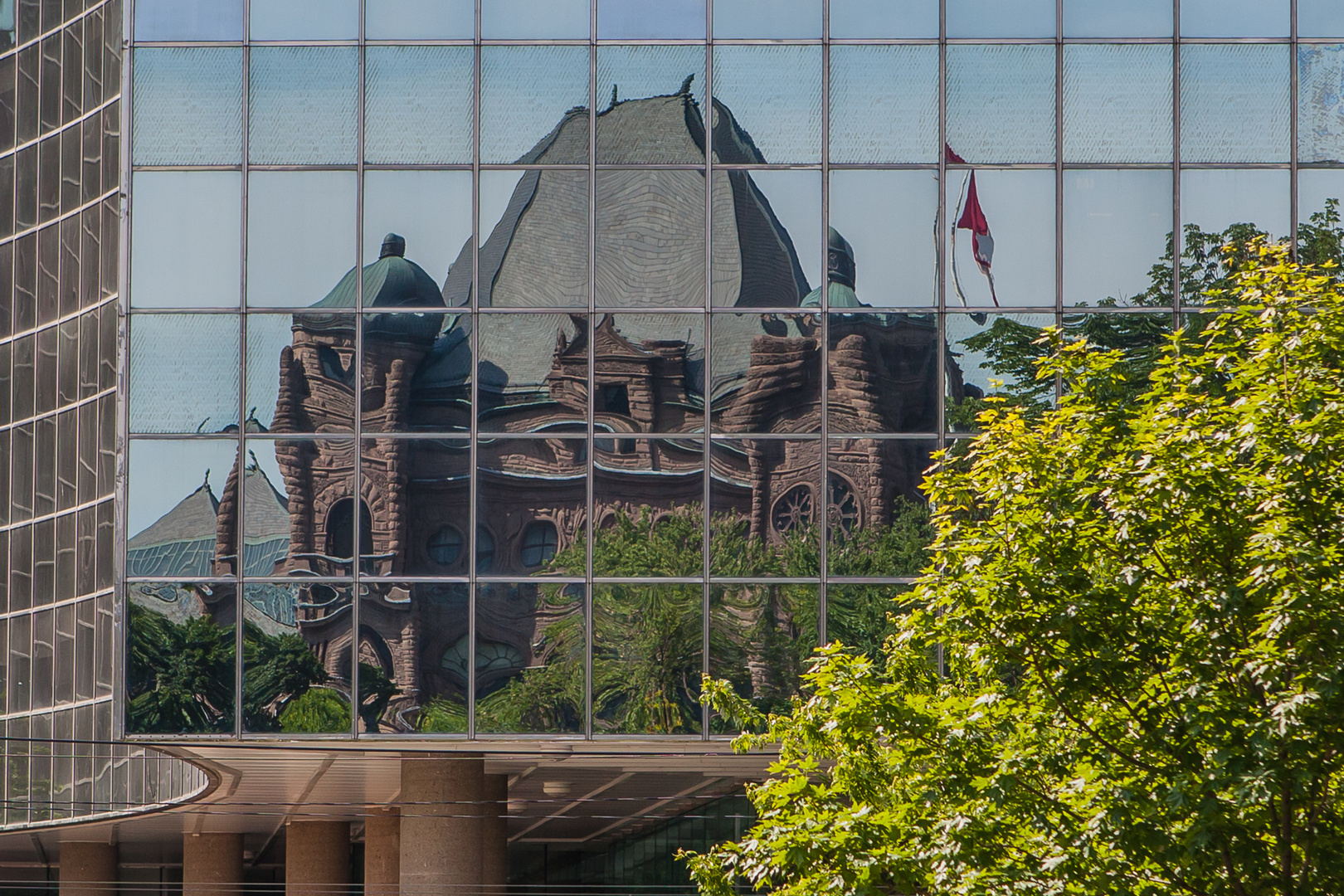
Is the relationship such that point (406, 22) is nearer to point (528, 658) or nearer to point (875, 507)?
point (528, 658)

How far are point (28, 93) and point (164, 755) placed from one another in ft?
41.8

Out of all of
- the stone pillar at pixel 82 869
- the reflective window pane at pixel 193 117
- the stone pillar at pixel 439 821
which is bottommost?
the stone pillar at pixel 82 869

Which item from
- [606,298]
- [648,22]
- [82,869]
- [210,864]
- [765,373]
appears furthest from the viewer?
[82,869]

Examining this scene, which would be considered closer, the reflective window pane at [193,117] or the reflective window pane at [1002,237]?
the reflective window pane at [1002,237]

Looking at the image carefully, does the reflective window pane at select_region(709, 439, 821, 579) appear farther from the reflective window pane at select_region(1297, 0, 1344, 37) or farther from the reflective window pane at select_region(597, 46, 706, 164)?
the reflective window pane at select_region(1297, 0, 1344, 37)

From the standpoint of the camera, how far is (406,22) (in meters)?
24.3

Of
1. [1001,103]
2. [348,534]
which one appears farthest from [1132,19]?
[348,534]

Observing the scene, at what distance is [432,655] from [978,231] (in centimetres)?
994

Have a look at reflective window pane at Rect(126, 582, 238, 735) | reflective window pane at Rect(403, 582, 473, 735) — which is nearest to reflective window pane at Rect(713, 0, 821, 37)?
reflective window pane at Rect(403, 582, 473, 735)

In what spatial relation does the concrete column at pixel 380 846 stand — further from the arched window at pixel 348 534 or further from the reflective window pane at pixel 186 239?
the reflective window pane at pixel 186 239

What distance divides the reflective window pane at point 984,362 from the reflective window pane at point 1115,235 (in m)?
0.88

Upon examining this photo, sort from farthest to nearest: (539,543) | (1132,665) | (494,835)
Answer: (494,835), (539,543), (1132,665)

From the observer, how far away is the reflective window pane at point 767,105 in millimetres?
24250

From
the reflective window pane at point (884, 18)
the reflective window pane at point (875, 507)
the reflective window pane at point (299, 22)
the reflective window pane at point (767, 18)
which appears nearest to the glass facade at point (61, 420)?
the reflective window pane at point (299, 22)
